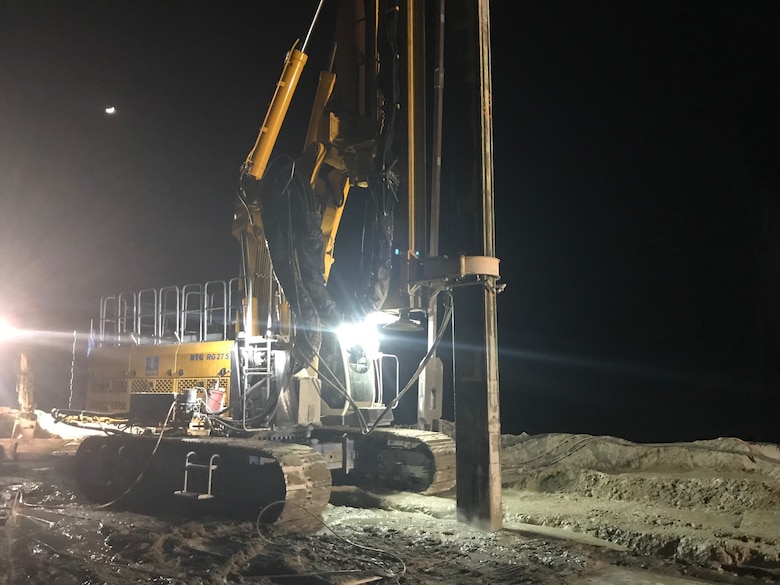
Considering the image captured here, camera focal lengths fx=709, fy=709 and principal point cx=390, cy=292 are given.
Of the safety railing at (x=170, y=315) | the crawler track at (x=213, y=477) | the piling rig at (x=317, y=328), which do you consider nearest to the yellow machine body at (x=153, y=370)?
the piling rig at (x=317, y=328)

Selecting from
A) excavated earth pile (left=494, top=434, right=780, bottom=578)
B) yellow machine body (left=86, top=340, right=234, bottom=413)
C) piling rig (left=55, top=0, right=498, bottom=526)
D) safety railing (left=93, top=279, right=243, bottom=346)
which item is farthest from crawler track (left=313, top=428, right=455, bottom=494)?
safety railing (left=93, top=279, right=243, bottom=346)

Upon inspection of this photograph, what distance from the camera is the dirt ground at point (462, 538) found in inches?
221

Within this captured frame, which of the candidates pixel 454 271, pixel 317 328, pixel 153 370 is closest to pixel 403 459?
pixel 317 328

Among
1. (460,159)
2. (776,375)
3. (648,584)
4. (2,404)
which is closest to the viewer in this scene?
(648,584)

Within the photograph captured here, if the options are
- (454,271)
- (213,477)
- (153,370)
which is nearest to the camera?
(454,271)

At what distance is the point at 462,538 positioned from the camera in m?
6.73

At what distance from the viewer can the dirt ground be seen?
562 centimetres

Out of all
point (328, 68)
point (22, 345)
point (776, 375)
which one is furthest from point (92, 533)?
point (776, 375)

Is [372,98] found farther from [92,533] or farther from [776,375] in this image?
[776,375]

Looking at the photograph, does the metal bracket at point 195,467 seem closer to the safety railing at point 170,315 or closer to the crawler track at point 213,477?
the crawler track at point 213,477

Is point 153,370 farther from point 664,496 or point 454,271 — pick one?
point 664,496

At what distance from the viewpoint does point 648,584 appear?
530 centimetres

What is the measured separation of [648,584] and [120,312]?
9.90 m

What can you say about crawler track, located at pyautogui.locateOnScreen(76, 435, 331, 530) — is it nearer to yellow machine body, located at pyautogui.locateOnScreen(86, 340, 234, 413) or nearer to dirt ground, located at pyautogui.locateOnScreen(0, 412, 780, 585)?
dirt ground, located at pyautogui.locateOnScreen(0, 412, 780, 585)
